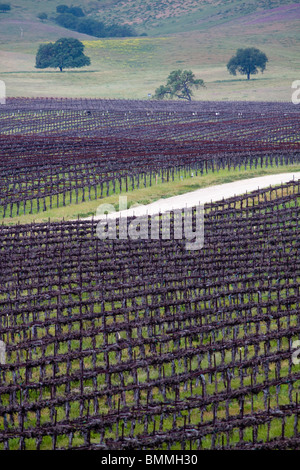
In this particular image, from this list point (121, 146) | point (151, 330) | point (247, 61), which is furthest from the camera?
point (247, 61)

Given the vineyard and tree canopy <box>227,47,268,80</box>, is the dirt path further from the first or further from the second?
tree canopy <box>227,47,268,80</box>

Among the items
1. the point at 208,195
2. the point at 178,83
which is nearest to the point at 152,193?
the point at 208,195

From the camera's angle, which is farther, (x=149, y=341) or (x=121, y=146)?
(x=121, y=146)

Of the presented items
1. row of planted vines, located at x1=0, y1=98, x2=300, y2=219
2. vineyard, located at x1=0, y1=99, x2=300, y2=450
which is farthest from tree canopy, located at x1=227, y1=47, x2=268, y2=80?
vineyard, located at x1=0, y1=99, x2=300, y2=450

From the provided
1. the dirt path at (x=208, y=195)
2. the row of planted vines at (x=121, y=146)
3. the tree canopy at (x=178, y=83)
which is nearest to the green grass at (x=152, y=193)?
the row of planted vines at (x=121, y=146)

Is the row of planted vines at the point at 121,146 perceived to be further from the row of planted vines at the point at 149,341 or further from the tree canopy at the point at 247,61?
the tree canopy at the point at 247,61

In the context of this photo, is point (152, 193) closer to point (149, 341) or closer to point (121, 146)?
point (121, 146)
